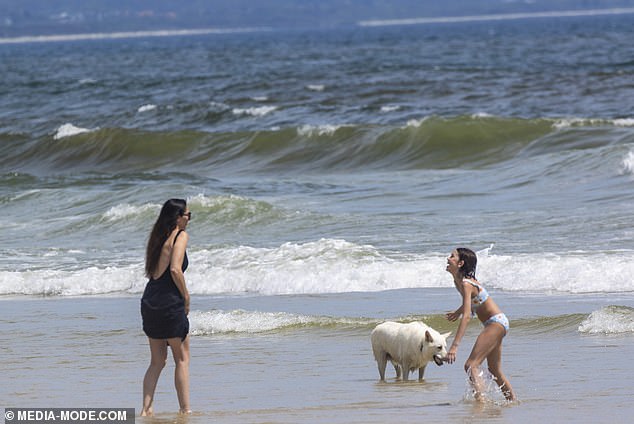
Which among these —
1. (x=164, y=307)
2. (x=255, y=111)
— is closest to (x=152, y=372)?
(x=164, y=307)

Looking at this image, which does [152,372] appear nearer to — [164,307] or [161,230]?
[164,307]

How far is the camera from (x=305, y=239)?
51.6 feet

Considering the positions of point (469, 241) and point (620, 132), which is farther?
point (620, 132)

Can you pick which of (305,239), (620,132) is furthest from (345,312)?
(620,132)

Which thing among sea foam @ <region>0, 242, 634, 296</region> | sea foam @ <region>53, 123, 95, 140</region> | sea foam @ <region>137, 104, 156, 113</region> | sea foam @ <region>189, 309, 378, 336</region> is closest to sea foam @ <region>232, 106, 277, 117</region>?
sea foam @ <region>137, 104, 156, 113</region>

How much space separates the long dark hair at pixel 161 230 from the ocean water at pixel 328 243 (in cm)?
97

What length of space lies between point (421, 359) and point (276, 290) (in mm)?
4764

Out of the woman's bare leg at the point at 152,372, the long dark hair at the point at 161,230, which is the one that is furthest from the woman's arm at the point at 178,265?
the woman's bare leg at the point at 152,372

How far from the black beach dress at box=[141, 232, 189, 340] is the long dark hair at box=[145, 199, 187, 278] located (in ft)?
0.24

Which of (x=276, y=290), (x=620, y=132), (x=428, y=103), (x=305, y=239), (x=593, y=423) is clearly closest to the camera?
(x=593, y=423)

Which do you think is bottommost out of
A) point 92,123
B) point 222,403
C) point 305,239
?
point 92,123

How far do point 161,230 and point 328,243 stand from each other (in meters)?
7.02

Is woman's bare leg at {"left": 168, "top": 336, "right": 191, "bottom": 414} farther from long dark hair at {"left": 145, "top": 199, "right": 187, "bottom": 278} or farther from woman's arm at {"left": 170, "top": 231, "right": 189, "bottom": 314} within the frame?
long dark hair at {"left": 145, "top": 199, "right": 187, "bottom": 278}

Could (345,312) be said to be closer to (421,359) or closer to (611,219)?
(421,359)
